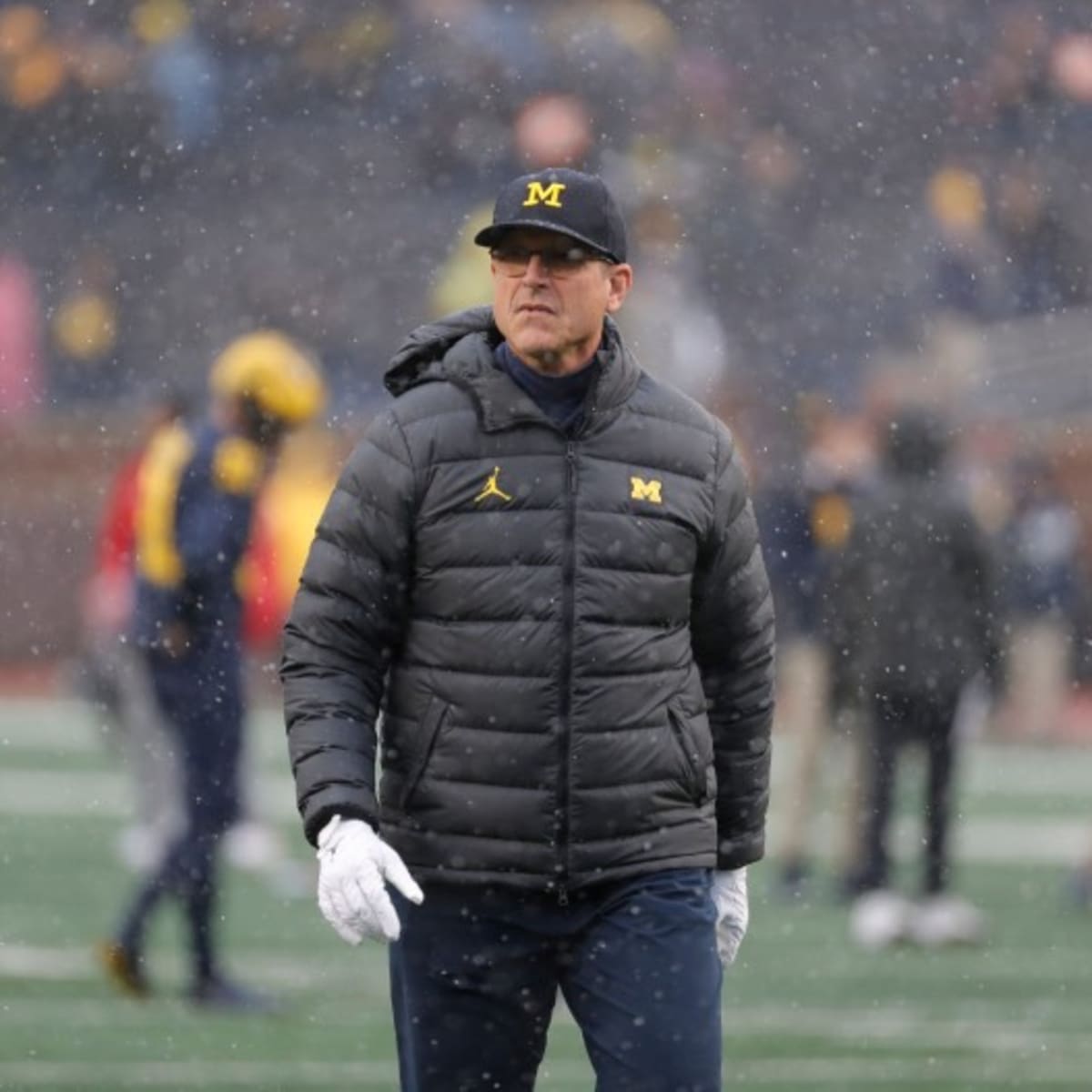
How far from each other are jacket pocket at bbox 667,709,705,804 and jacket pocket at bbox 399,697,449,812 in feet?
1.11

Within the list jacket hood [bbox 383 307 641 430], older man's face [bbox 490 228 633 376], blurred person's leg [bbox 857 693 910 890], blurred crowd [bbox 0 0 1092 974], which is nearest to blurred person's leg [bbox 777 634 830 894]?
blurred person's leg [bbox 857 693 910 890]

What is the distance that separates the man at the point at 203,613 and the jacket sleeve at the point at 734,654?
4.23 metres

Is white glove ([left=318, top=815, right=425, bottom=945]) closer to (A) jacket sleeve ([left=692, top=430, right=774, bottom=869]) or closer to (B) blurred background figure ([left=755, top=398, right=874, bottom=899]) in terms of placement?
(A) jacket sleeve ([left=692, top=430, right=774, bottom=869])

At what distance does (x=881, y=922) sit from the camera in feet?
35.7

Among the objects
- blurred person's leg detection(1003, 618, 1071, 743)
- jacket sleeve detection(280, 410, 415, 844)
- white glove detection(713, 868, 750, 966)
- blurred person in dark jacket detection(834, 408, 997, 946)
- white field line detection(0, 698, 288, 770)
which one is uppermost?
blurred person's leg detection(1003, 618, 1071, 743)

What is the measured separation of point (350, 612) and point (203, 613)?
483 cm

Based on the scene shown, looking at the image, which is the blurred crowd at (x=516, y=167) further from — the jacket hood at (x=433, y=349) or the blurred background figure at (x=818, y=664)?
the jacket hood at (x=433, y=349)

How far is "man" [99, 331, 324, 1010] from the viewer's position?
9.33 meters

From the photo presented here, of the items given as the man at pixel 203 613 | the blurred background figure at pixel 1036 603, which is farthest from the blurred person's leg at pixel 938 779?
the blurred background figure at pixel 1036 603

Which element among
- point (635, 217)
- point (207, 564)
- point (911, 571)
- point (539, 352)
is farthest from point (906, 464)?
point (635, 217)

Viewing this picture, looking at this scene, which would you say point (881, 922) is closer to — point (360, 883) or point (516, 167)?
point (360, 883)

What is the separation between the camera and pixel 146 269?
850 inches

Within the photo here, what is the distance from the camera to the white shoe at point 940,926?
35.6 ft

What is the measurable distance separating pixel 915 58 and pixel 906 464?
12391mm
